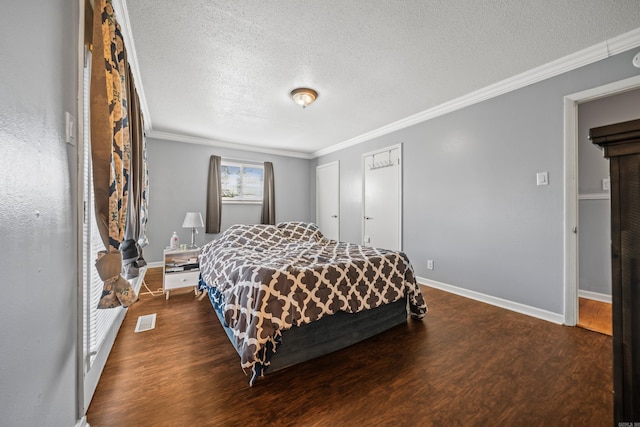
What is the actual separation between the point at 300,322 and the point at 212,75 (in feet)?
→ 8.29

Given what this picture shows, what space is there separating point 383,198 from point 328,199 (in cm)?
159

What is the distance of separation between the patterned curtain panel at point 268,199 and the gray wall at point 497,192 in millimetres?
2821

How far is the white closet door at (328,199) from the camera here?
5.40 meters

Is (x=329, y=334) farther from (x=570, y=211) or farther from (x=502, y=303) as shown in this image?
(x=570, y=211)

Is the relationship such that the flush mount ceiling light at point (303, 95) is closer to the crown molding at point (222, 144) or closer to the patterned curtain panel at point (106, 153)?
the patterned curtain panel at point (106, 153)

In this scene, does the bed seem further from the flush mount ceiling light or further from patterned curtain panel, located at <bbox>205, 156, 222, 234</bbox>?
patterned curtain panel, located at <bbox>205, 156, 222, 234</bbox>

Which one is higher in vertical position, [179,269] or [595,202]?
[595,202]

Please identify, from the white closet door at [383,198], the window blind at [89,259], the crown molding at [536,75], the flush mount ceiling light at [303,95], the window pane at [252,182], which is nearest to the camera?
the window blind at [89,259]

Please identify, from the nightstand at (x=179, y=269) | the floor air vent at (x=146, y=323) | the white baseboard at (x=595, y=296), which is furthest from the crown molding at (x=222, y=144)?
the white baseboard at (x=595, y=296)

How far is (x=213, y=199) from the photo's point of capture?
4910 millimetres

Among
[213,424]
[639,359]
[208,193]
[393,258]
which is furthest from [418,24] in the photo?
[208,193]

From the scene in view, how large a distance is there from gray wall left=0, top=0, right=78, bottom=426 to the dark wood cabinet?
1374 mm

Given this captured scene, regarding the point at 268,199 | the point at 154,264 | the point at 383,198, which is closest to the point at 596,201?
the point at 383,198

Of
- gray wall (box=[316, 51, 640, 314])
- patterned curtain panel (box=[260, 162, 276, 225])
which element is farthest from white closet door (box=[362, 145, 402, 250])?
patterned curtain panel (box=[260, 162, 276, 225])
